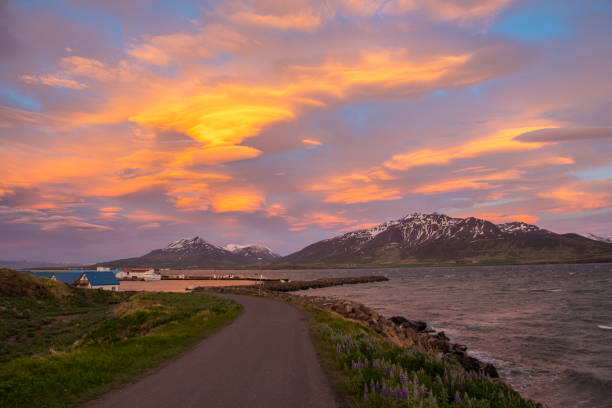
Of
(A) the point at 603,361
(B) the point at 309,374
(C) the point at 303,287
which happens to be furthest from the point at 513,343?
(C) the point at 303,287

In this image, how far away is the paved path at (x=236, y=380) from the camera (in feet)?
32.0

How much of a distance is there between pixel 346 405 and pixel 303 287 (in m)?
101

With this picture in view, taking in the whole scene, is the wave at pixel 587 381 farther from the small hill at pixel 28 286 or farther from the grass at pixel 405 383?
the small hill at pixel 28 286

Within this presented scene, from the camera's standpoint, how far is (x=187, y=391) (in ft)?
35.0

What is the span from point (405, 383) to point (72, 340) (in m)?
23.3

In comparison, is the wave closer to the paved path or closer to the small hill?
the paved path

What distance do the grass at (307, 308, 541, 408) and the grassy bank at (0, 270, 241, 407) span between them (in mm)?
6947

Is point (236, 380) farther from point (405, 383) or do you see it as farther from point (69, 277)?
point (69, 277)

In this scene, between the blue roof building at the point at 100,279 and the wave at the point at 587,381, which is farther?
the blue roof building at the point at 100,279

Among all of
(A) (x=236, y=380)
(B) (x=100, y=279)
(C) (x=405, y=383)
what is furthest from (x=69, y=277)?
(C) (x=405, y=383)

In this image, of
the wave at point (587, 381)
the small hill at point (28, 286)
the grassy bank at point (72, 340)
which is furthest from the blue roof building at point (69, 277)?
the wave at point (587, 381)

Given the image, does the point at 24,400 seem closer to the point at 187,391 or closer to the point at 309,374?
the point at 187,391

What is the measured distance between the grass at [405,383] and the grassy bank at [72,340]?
22.8 ft

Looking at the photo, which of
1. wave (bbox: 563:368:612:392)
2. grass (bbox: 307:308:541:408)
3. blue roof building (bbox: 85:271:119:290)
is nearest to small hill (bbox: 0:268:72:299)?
blue roof building (bbox: 85:271:119:290)
